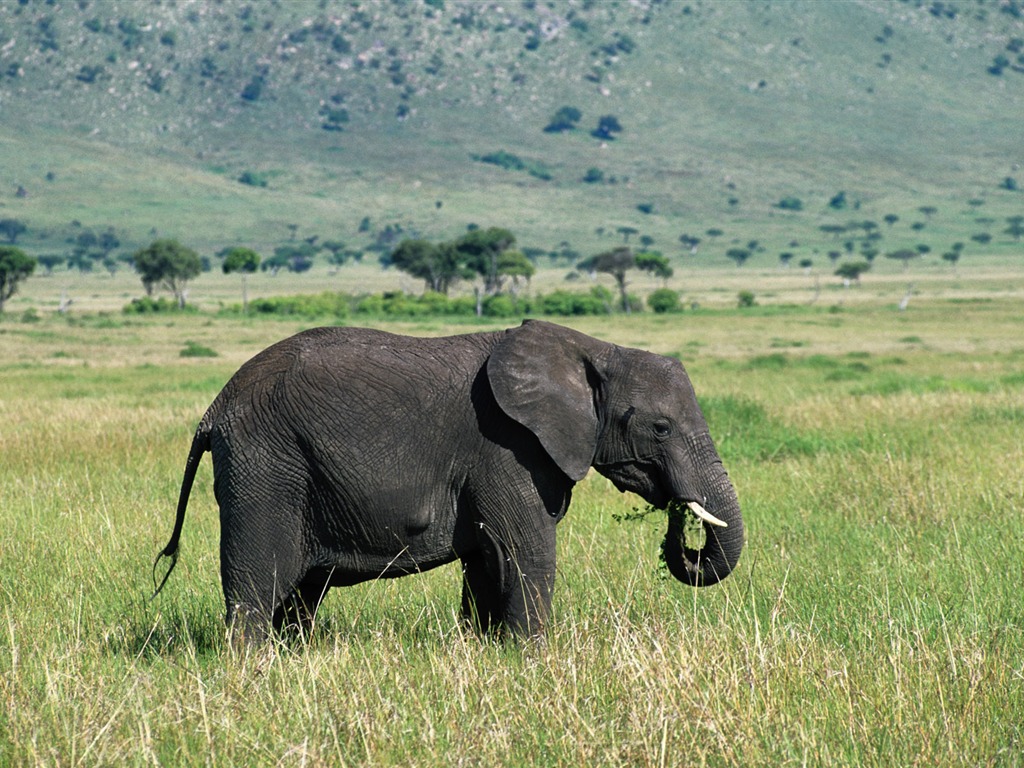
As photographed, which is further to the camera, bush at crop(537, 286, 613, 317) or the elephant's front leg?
bush at crop(537, 286, 613, 317)

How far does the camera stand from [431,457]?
625cm

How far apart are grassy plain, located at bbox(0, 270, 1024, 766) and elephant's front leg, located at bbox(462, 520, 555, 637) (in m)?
0.16

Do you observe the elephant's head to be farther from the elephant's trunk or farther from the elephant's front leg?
the elephant's front leg

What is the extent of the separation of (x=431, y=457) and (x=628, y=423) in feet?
2.98

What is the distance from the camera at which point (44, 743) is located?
15.3ft

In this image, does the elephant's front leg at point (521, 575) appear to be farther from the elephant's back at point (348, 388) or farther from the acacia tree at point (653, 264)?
the acacia tree at point (653, 264)

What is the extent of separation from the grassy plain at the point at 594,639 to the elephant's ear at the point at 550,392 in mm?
769

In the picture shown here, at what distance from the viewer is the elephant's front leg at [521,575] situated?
6.23 metres

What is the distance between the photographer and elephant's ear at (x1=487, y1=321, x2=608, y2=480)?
6156 mm

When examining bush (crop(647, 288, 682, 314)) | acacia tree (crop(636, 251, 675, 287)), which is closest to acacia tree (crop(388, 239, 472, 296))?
acacia tree (crop(636, 251, 675, 287))

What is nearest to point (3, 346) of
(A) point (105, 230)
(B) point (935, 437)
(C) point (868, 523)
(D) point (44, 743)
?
(B) point (935, 437)

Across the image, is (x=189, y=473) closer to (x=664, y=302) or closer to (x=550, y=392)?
(x=550, y=392)

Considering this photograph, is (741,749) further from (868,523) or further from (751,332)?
(751,332)

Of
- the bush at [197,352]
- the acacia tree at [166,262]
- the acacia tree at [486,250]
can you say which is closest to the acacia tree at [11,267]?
the acacia tree at [166,262]
